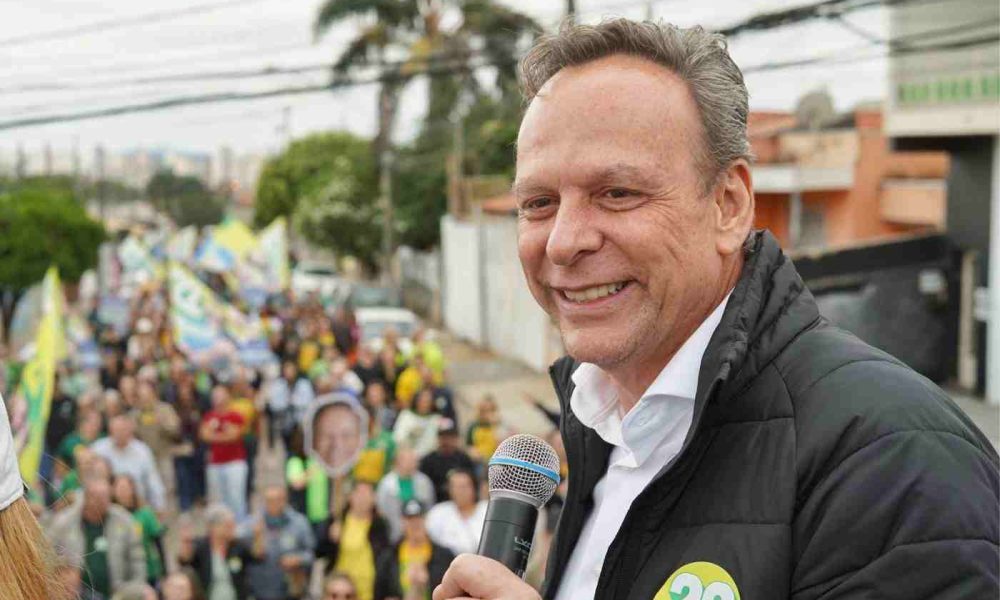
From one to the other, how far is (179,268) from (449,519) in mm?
9651

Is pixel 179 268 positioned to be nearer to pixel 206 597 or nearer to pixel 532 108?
pixel 206 597

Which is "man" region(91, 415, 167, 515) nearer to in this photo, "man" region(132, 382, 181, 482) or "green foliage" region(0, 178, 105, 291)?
"man" region(132, 382, 181, 482)

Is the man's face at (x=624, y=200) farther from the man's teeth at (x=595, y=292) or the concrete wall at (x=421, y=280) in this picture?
the concrete wall at (x=421, y=280)

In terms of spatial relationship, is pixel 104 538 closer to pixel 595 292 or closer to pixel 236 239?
pixel 595 292

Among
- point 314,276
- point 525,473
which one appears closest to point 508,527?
point 525,473

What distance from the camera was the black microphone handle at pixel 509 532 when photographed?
1782mm

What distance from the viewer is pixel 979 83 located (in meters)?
15.5

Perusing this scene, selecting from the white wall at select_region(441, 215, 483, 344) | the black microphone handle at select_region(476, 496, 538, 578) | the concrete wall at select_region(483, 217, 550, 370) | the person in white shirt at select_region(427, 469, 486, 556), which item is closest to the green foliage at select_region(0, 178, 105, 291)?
the white wall at select_region(441, 215, 483, 344)

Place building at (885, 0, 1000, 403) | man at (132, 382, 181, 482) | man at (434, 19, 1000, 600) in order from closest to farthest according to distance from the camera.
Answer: man at (434, 19, 1000, 600)
man at (132, 382, 181, 482)
building at (885, 0, 1000, 403)

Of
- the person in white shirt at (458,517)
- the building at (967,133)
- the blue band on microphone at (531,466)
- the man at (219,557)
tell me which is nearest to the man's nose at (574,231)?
the blue band on microphone at (531,466)

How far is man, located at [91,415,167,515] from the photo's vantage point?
892 centimetres

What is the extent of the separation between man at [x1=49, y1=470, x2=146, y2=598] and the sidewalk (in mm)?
8712

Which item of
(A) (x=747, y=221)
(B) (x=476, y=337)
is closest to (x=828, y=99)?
(B) (x=476, y=337)

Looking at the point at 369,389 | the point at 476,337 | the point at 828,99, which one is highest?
the point at 828,99
